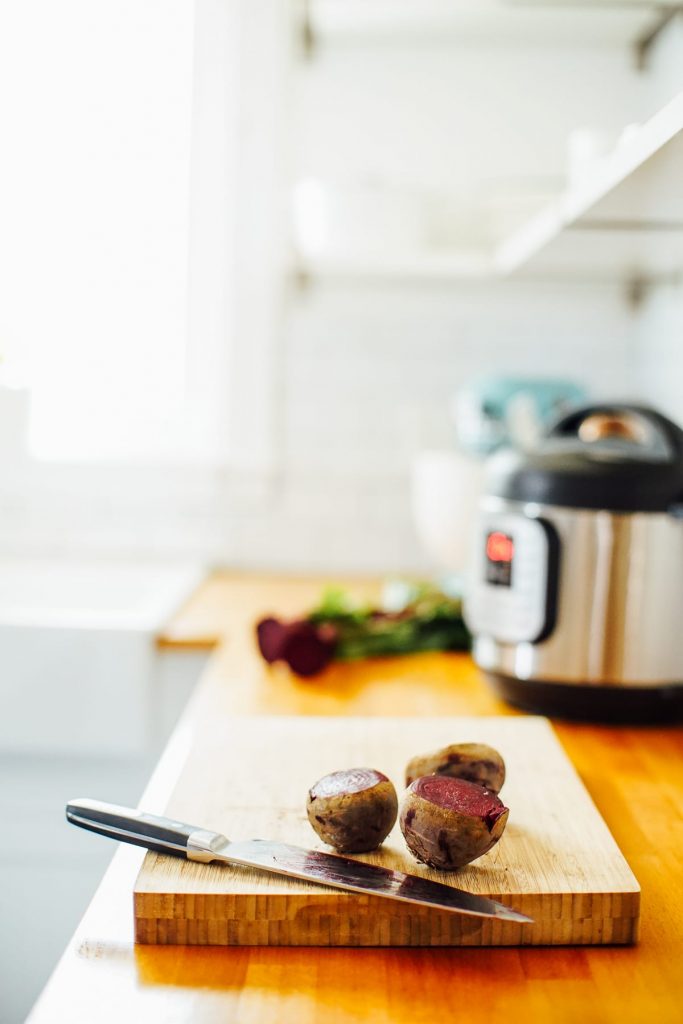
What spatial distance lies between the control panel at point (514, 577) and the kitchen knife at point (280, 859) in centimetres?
47

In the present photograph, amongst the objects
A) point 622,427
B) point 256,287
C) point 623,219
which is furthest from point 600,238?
point 256,287

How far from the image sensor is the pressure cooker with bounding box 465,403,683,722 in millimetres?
1041

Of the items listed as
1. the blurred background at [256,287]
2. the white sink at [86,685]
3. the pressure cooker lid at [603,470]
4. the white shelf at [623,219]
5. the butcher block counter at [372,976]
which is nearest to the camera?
the butcher block counter at [372,976]

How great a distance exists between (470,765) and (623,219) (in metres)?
0.75

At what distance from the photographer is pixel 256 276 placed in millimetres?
1991

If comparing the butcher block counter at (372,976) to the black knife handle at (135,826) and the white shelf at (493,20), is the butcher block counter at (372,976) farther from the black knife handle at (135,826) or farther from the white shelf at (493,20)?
the white shelf at (493,20)

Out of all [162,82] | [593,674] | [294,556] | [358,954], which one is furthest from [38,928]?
[162,82]

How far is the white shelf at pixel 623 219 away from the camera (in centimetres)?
86

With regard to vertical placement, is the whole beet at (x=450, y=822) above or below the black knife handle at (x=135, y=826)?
above

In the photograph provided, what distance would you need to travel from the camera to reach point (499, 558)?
111 cm

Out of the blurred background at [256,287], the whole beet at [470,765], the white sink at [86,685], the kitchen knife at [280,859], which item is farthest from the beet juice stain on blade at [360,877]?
the blurred background at [256,287]

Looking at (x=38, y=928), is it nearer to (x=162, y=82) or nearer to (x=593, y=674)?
(x=593, y=674)

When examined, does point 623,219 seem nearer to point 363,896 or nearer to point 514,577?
point 514,577

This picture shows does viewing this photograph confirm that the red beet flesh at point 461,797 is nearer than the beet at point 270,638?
Yes
